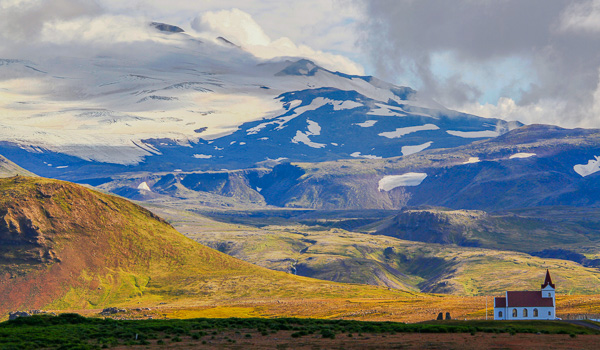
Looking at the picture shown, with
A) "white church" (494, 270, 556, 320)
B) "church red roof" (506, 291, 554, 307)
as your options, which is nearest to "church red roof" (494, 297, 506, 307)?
"white church" (494, 270, 556, 320)

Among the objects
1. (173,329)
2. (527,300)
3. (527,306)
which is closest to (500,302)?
(527,306)

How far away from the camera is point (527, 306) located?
10956 cm

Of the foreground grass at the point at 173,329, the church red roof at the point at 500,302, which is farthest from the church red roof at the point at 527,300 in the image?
the foreground grass at the point at 173,329

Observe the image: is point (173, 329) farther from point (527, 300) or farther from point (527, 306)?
point (527, 300)

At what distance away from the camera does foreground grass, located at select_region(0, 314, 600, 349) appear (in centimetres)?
6850

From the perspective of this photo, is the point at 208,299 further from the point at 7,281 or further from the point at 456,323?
the point at 456,323

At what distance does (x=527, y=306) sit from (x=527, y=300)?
1024 millimetres

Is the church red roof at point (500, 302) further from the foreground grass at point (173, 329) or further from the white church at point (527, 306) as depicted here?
the foreground grass at point (173, 329)

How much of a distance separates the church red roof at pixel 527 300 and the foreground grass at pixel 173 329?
52.7 ft

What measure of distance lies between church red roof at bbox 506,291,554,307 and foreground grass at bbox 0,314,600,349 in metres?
16.1

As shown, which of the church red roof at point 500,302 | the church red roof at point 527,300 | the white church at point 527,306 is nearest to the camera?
the white church at point 527,306

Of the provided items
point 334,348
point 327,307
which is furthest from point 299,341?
point 327,307

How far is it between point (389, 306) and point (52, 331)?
103m

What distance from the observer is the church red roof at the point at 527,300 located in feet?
359
